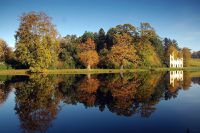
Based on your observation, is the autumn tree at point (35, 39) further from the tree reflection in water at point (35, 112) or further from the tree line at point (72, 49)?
the tree reflection in water at point (35, 112)

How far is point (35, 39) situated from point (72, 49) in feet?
69.8

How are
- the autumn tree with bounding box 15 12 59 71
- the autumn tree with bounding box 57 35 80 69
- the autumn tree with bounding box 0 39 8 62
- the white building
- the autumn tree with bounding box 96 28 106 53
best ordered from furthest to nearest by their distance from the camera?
the white building
the autumn tree with bounding box 96 28 106 53
the autumn tree with bounding box 0 39 8 62
the autumn tree with bounding box 57 35 80 69
the autumn tree with bounding box 15 12 59 71

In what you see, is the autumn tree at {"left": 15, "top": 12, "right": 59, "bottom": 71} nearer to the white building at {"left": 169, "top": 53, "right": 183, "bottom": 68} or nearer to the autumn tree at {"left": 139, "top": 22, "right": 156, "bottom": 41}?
the autumn tree at {"left": 139, "top": 22, "right": 156, "bottom": 41}

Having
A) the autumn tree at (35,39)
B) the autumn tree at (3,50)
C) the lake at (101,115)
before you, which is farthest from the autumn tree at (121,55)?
the lake at (101,115)

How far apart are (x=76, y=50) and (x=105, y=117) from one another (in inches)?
2648

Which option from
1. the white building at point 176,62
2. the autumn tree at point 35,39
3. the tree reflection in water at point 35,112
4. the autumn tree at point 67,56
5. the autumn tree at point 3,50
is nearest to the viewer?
the tree reflection in water at point 35,112

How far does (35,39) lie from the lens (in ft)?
205

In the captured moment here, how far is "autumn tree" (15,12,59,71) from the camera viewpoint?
200 feet

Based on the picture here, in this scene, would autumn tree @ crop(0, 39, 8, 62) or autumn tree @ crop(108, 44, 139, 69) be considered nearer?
autumn tree @ crop(108, 44, 139, 69)

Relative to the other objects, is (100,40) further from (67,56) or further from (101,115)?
(101,115)

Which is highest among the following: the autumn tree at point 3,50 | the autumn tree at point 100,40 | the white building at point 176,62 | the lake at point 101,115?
the autumn tree at point 100,40

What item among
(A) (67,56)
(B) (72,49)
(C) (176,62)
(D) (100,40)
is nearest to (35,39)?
(A) (67,56)

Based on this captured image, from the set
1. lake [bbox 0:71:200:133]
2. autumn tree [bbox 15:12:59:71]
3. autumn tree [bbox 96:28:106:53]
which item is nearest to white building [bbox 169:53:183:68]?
autumn tree [bbox 96:28:106:53]

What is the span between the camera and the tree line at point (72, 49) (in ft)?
203
